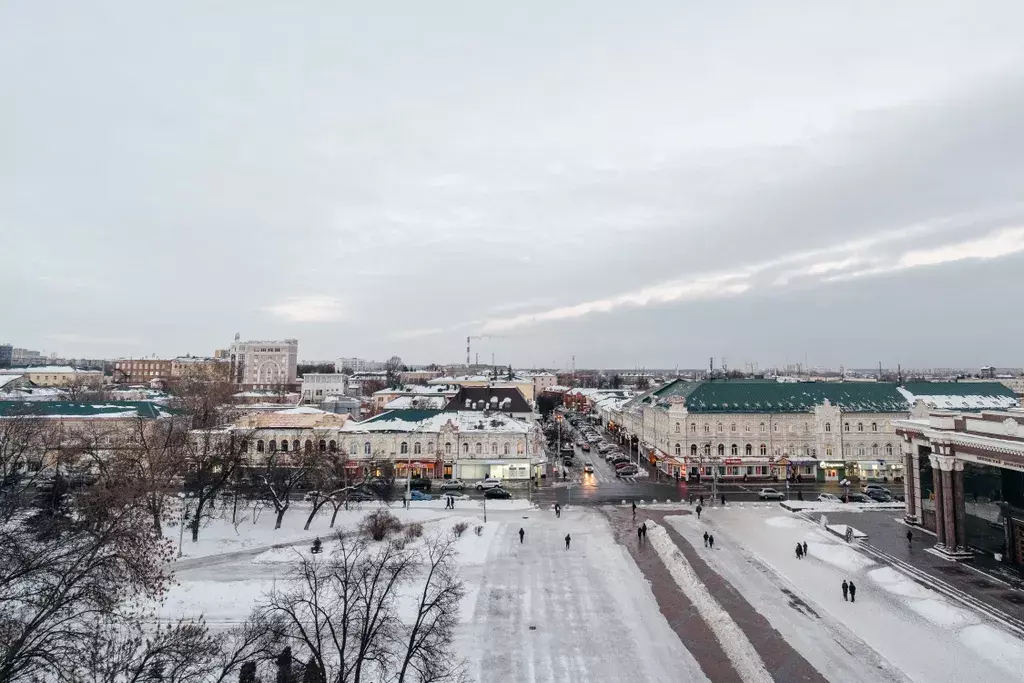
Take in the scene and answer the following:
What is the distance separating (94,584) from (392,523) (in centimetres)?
2165

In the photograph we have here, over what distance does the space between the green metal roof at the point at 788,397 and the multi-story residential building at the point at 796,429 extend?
0.35 feet

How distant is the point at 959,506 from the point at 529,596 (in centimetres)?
2809

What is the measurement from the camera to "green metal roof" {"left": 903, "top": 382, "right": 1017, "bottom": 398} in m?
64.4

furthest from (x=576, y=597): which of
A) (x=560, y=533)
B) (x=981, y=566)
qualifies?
(x=981, y=566)

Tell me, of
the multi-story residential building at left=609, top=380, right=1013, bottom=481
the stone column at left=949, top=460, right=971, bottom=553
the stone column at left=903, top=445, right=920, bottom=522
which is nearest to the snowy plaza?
the stone column at left=949, top=460, right=971, bottom=553

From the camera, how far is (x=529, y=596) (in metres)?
28.0

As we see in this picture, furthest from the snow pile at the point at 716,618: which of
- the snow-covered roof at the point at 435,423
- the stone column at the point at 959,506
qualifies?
the snow-covered roof at the point at 435,423

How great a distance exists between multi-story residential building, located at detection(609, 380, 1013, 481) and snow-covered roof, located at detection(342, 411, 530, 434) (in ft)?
62.0

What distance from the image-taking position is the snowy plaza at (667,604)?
21.3 metres

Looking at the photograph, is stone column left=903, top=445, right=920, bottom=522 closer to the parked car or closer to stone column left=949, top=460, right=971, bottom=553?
stone column left=949, top=460, right=971, bottom=553

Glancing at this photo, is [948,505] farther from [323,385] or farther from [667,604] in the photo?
[323,385]

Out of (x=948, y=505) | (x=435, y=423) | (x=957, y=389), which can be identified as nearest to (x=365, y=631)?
(x=948, y=505)

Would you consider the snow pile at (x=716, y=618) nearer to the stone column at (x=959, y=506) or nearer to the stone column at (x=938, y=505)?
the stone column at (x=938, y=505)

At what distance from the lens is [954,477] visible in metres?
36.0
